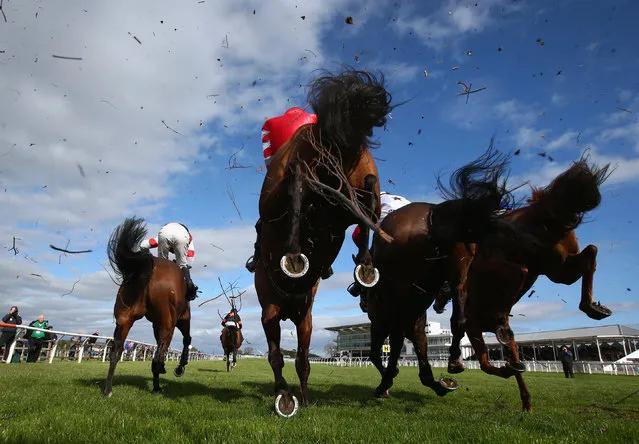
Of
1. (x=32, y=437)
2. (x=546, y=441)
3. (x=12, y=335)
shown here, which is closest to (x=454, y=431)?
(x=546, y=441)

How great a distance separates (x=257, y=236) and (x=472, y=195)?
10.3 feet

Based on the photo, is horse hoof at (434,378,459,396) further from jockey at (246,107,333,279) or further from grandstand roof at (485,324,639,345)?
grandstand roof at (485,324,639,345)

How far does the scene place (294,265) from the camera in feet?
13.9

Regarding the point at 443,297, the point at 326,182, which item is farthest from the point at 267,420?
the point at 443,297

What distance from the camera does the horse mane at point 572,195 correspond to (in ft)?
20.2

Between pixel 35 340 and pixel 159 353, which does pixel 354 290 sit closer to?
pixel 159 353

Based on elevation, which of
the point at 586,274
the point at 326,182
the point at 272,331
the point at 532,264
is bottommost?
the point at 272,331

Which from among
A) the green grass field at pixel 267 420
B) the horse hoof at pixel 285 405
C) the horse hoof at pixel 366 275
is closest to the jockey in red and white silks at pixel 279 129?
the horse hoof at pixel 366 275

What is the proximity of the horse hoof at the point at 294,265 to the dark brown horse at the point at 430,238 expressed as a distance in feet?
6.84

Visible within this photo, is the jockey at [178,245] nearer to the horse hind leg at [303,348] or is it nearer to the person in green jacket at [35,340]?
the horse hind leg at [303,348]

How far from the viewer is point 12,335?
14906 millimetres

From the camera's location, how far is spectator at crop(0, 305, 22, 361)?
1475cm

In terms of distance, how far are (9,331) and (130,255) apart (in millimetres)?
10662

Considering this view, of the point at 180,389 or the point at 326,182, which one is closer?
the point at 326,182
